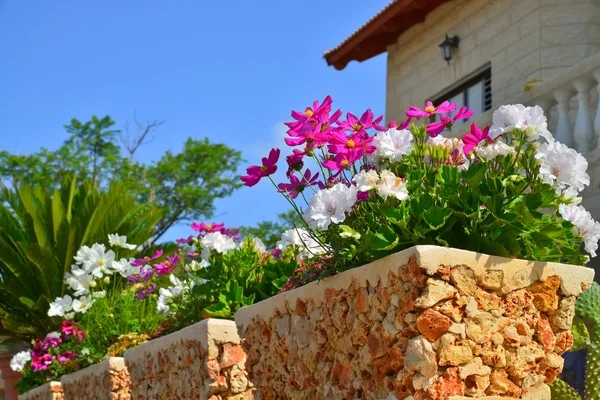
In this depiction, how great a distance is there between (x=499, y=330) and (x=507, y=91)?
26.1 feet

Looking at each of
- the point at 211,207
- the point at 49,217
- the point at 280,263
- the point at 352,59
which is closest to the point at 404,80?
the point at 352,59

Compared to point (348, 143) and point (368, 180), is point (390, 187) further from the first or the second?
point (348, 143)

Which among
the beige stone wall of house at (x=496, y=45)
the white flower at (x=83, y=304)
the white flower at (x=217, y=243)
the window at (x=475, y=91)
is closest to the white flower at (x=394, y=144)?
the white flower at (x=217, y=243)

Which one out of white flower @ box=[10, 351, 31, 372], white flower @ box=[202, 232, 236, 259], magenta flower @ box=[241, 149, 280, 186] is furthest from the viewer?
white flower @ box=[10, 351, 31, 372]

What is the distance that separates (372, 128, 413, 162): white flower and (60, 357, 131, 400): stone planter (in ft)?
13.5

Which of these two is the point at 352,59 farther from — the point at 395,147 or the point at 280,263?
the point at 395,147

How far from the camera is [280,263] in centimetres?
581

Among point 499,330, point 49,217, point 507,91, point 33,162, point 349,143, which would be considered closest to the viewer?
point 499,330

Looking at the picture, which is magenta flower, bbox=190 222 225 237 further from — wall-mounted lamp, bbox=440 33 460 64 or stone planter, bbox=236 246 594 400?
wall-mounted lamp, bbox=440 33 460 64

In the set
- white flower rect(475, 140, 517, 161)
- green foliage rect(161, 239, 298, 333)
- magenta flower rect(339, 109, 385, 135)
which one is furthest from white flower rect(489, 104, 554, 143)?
green foliage rect(161, 239, 298, 333)

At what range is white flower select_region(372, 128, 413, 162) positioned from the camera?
13.7 ft

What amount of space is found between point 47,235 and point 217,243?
6.52 meters

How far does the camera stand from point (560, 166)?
3896mm

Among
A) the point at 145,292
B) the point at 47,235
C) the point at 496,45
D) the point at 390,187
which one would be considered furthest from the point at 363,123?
the point at 47,235
